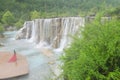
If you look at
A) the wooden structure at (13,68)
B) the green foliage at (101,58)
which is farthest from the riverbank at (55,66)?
the wooden structure at (13,68)

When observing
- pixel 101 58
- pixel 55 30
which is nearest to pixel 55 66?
pixel 101 58

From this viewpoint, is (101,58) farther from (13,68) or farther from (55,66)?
(13,68)

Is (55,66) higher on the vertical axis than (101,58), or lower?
lower

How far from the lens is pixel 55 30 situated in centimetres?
3103

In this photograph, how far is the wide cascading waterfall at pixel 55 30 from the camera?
26.5 m

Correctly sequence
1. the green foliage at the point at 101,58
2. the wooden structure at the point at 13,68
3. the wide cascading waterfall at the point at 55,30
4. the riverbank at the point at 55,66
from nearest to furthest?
the green foliage at the point at 101,58 → the riverbank at the point at 55,66 → the wooden structure at the point at 13,68 → the wide cascading waterfall at the point at 55,30

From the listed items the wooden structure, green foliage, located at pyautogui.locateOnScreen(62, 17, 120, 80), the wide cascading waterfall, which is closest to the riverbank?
green foliage, located at pyautogui.locateOnScreen(62, 17, 120, 80)

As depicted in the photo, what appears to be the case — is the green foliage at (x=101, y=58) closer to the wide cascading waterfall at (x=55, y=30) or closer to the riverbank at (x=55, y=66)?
the riverbank at (x=55, y=66)

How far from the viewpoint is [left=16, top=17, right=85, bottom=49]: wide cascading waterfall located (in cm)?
2648

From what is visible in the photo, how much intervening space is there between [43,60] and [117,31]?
49.3 ft

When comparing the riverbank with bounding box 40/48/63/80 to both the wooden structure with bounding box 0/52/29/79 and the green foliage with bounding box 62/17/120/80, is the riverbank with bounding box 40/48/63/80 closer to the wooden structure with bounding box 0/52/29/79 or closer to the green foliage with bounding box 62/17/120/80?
the green foliage with bounding box 62/17/120/80

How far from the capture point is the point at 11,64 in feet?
63.4

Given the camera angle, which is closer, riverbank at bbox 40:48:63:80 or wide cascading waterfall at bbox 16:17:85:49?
riverbank at bbox 40:48:63:80

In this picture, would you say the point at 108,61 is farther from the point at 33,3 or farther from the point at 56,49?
the point at 33,3
